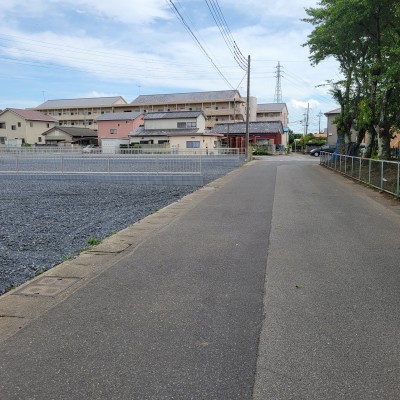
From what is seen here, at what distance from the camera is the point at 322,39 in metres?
23.7

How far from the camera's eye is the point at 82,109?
85.2m

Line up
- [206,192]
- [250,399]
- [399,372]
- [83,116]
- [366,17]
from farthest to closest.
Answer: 1. [83,116]
2. [366,17]
3. [206,192]
4. [399,372]
5. [250,399]

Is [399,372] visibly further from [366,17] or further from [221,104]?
[221,104]

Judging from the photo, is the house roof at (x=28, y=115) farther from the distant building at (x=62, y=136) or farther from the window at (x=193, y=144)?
the window at (x=193, y=144)

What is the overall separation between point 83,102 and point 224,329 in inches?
3514

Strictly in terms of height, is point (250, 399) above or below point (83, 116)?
below

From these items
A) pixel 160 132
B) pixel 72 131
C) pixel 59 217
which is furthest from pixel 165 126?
pixel 59 217

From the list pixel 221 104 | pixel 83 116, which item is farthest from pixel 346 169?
pixel 83 116

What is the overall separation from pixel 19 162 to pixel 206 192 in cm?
1184

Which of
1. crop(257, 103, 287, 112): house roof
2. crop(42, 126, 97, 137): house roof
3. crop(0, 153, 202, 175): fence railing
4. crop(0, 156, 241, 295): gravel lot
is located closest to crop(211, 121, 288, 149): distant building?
crop(42, 126, 97, 137): house roof

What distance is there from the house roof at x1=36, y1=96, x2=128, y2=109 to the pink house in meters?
16.1

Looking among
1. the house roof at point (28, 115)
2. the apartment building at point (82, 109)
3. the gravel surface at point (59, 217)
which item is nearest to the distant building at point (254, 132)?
the apartment building at point (82, 109)

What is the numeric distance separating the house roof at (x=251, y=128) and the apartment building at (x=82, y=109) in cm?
2755

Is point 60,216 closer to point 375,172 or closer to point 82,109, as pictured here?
point 375,172
